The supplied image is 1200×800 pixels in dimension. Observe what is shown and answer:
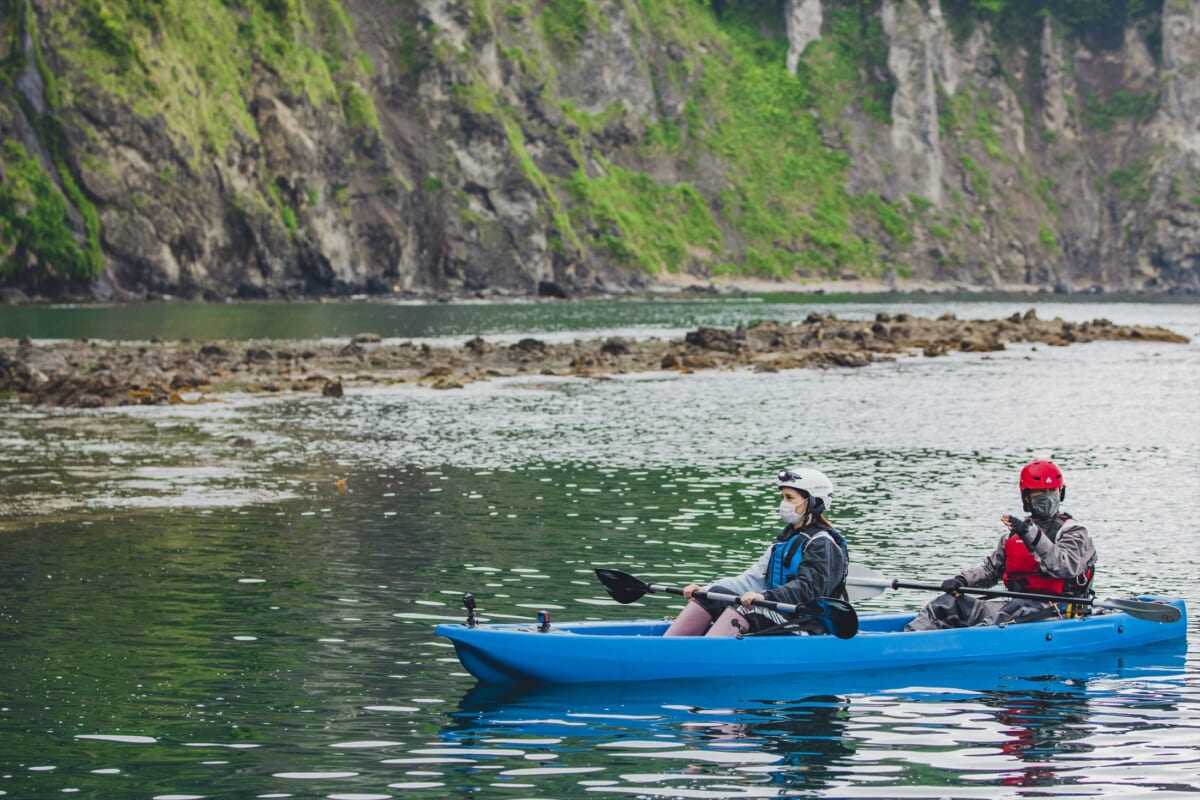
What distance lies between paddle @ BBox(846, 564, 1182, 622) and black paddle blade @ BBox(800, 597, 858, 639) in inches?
50.6

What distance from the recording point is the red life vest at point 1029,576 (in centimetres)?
1734

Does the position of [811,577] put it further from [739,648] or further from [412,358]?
[412,358]

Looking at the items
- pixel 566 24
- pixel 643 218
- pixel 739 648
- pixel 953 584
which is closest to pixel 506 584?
pixel 739 648

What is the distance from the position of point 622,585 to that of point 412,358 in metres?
48.7

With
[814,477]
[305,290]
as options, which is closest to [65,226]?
[305,290]

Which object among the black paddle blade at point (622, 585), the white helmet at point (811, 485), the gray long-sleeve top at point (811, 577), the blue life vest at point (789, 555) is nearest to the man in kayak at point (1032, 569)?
the gray long-sleeve top at point (811, 577)

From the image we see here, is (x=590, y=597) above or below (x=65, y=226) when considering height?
below

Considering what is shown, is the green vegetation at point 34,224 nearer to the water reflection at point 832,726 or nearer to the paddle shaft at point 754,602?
the water reflection at point 832,726

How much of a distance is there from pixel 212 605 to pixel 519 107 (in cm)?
15632

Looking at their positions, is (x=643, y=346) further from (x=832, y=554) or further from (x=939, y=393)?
(x=832, y=554)

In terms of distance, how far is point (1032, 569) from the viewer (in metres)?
17.4

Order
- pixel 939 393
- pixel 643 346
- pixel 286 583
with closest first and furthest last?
pixel 286 583 → pixel 939 393 → pixel 643 346

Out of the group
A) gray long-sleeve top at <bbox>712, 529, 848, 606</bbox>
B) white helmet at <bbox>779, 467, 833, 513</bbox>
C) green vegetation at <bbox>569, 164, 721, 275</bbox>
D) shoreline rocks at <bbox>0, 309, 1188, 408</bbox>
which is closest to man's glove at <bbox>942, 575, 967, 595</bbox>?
gray long-sleeve top at <bbox>712, 529, 848, 606</bbox>

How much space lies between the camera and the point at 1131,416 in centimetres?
4491
